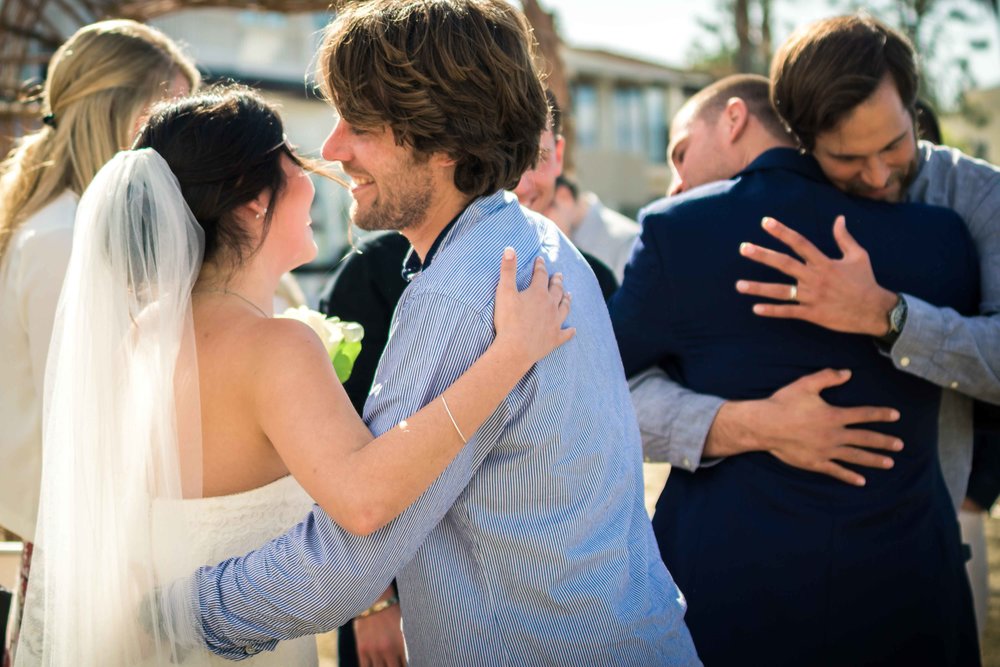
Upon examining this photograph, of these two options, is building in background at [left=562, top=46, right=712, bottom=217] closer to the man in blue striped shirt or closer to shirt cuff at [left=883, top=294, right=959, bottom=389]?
shirt cuff at [left=883, top=294, right=959, bottom=389]

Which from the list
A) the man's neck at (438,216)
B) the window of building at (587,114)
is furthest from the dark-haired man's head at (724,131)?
the window of building at (587,114)

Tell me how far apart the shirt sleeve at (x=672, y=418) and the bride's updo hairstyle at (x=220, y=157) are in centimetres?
111

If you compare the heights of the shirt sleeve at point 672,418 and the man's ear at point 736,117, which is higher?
the man's ear at point 736,117

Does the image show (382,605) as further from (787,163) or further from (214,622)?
(787,163)

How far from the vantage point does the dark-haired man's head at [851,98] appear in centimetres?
273

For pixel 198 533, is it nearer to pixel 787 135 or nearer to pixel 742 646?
pixel 742 646

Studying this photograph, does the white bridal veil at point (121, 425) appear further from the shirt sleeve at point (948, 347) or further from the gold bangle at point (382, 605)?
the shirt sleeve at point (948, 347)

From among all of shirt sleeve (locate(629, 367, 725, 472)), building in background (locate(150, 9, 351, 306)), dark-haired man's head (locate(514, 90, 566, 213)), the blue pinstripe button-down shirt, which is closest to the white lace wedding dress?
the blue pinstripe button-down shirt

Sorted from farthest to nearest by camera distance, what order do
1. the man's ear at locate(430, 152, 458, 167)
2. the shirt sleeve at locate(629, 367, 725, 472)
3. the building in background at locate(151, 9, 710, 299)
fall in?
1. the building in background at locate(151, 9, 710, 299)
2. the shirt sleeve at locate(629, 367, 725, 472)
3. the man's ear at locate(430, 152, 458, 167)

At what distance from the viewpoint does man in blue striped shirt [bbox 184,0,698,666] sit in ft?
6.56

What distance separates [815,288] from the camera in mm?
2541

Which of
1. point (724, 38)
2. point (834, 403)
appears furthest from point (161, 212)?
point (724, 38)

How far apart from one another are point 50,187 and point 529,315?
6.79 feet

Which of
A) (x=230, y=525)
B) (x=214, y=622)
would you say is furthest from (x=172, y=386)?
(x=214, y=622)
